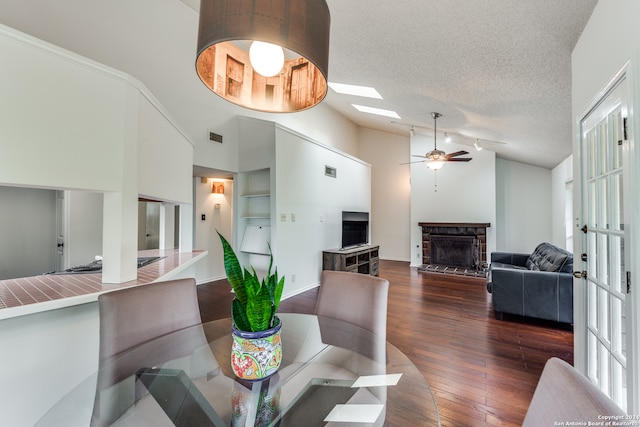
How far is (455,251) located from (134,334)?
21.3 ft

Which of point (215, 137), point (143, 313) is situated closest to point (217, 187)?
point (215, 137)

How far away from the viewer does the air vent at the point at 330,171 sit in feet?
17.3

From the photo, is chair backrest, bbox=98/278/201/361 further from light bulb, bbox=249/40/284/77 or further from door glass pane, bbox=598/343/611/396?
door glass pane, bbox=598/343/611/396

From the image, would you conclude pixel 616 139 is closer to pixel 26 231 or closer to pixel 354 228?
pixel 354 228

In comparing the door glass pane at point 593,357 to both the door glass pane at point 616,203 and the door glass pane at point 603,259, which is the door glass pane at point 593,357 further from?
the door glass pane at point 616,203

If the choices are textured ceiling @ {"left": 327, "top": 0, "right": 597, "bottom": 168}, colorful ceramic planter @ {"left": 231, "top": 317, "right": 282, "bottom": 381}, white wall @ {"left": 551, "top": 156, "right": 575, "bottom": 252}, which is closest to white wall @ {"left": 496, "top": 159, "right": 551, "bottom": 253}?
white wall @ {"left": 551, "top": 156, "right": 575, "bottom": 252}

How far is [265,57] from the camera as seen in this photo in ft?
3.34

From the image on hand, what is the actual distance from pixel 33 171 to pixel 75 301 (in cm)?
70

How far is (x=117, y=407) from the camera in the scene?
103 centimetres

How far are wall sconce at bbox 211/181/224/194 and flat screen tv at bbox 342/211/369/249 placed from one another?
2576 mm

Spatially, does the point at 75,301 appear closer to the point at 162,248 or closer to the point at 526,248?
the point at 162,248

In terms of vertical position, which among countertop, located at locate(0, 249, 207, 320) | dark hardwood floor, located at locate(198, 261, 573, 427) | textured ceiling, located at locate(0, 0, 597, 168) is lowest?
dark hardwood floor, located at locate(198, 261, 573, 427)

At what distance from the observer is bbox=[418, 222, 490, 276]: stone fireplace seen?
236 inches

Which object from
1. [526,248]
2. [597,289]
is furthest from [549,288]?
[526,248]
